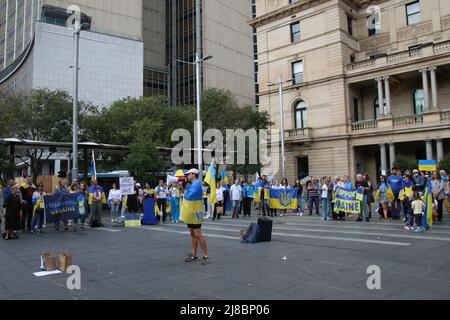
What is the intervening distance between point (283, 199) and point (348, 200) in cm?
468

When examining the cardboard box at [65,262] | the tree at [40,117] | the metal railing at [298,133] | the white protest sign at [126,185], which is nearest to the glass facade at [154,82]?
the metal railing at [298,133]

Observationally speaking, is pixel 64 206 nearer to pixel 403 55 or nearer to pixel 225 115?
pixel 225 115

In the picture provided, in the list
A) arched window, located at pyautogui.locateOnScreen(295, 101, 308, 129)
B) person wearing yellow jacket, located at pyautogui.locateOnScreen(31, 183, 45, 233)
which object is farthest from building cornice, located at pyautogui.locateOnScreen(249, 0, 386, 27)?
person wearing yellow jacket, located at pyautogui.locateOnScreen(31, 183, 45, 233)

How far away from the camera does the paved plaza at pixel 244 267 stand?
577 centimetres

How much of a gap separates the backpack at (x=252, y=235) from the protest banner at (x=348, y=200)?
23.2ft

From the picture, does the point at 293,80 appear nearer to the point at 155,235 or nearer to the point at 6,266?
the point at 155,235

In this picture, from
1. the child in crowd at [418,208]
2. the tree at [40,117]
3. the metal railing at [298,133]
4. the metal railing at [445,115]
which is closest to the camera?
the child in crowd at [418,208]

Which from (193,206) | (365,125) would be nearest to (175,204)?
(193,206)

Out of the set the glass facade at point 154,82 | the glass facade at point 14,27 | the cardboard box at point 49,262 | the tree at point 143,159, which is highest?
the glass facade at point 14,27

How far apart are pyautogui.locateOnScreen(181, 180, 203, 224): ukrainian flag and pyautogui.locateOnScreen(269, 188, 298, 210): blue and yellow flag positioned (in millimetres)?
12483

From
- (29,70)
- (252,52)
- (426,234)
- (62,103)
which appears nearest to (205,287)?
(426,234)

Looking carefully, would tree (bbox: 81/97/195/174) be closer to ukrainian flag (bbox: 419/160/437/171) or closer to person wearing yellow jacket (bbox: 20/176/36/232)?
person wearing yellow jacket (bbox: 20/176/36/232)

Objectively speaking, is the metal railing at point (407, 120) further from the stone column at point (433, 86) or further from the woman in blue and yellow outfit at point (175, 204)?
the woman in blue and yellow outfit at point (175, 204)

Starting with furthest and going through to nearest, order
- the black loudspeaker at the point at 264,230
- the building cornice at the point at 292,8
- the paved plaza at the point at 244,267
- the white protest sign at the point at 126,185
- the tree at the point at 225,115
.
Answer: the building cornice at the point at 292,8, the tree at the point at 225,115, the white protest sign at the point at 126,185, the black loudspeaker at the point at 264,230, the paved plaza at the point at 244,267
